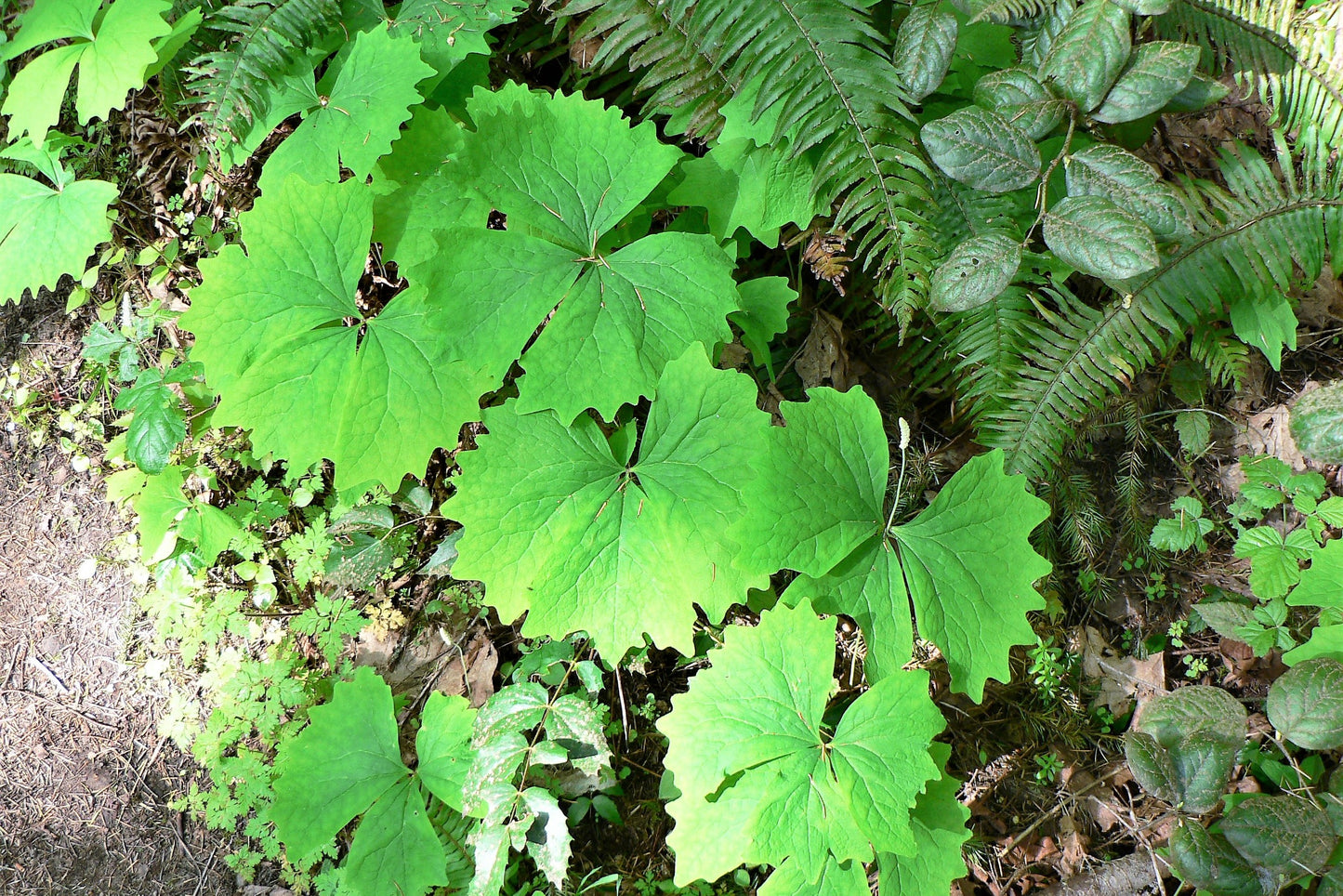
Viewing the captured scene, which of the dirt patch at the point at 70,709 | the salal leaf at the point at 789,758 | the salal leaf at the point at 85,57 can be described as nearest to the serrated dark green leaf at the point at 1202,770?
the salal leaf at the point at 789,758

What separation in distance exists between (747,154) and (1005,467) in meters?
1.18

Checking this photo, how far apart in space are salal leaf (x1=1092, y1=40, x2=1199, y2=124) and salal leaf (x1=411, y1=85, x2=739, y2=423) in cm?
102

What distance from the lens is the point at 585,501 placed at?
2.03 meters

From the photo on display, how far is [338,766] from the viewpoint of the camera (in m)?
2.39

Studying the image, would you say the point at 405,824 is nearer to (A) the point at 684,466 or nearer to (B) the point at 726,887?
(B) the point at 726,887

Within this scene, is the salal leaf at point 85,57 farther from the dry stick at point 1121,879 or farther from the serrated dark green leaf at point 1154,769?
the dry stick at point 1121,879

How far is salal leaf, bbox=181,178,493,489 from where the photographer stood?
6.66ft

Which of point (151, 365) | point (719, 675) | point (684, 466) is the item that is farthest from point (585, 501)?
point (151, 365)

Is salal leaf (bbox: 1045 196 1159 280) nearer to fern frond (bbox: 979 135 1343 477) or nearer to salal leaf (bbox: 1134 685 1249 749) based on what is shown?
fern frond (bbox: 979 135 1343 477)

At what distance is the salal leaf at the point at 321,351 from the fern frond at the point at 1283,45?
7.10ft

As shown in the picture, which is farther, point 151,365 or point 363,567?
point 151,365

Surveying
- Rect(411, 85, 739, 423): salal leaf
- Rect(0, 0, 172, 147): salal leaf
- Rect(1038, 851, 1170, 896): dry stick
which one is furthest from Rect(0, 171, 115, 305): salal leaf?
Rect(1038, 851, 1170, 896): dry stick

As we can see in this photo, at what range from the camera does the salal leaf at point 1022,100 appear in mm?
1980

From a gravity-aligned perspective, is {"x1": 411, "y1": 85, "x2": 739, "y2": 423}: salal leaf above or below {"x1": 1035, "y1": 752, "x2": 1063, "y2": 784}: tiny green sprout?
above
